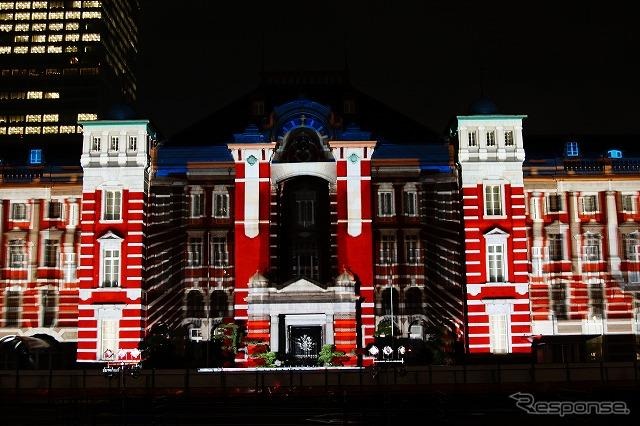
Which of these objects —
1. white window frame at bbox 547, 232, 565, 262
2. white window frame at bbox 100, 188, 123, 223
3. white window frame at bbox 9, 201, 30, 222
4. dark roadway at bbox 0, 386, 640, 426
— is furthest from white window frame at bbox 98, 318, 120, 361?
white window frame at bbox 547, 232, 565, 262

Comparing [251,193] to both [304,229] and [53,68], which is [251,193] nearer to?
[304,229]

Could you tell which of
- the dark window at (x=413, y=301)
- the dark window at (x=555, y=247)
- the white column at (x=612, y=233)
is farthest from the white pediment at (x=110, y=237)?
the white column at (x=612, y=233)

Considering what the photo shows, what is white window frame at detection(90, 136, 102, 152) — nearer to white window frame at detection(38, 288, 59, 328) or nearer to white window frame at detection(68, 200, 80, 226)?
white window frame at detection(68, 200, 80, 226)

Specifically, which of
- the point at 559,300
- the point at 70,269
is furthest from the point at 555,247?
the point at 70,269

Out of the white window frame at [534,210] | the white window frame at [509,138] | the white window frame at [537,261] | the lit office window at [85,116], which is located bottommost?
the white window frame at [537,261]

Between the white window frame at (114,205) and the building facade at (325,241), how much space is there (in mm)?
77

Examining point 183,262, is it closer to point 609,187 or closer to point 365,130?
point 365,130

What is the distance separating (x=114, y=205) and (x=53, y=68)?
7894 cm

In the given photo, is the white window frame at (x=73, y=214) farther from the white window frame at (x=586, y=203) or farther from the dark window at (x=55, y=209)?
the white window frame at (x=586, y=203)

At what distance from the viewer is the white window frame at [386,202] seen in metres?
48.3

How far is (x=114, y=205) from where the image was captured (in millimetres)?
46094

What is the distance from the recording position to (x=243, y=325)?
4488 cm

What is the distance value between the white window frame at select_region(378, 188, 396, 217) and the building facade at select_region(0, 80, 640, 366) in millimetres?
80

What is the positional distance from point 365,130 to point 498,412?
82.3ft
